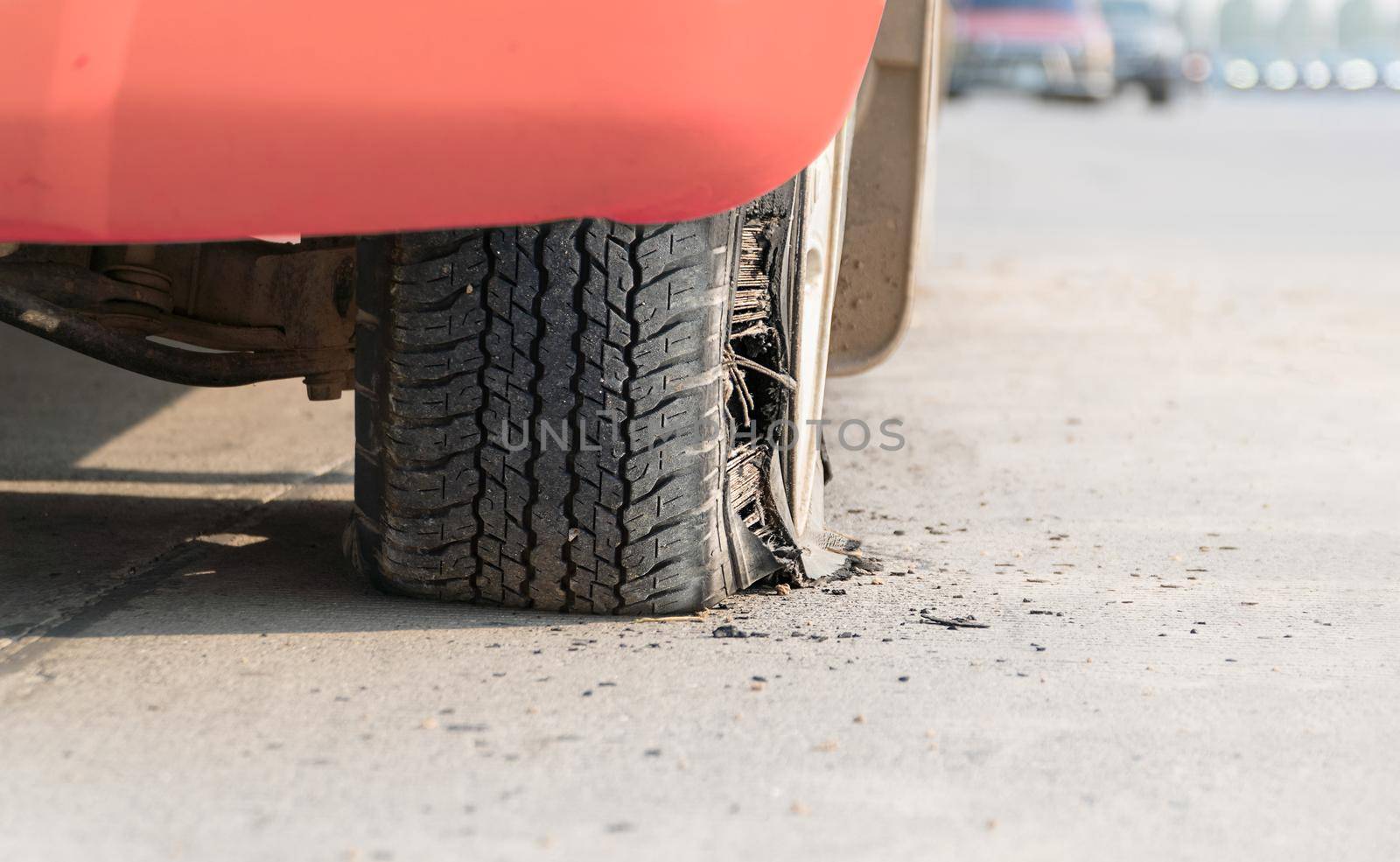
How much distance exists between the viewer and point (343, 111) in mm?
1783

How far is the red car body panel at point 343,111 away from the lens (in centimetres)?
176

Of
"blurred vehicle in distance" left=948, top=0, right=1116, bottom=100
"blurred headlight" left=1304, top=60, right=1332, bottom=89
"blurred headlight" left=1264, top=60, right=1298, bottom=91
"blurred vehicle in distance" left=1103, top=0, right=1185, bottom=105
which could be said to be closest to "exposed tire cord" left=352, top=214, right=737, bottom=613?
"blurred vehicle in distance" left=948, top=0, right=1116, bottom=100

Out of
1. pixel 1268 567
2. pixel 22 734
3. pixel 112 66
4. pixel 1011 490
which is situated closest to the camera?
pixel 112 66

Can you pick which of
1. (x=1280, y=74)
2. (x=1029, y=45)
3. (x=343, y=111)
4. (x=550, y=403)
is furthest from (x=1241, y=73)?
(x=343, y=111)

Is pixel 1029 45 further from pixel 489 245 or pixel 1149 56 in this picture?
pixel 489 245

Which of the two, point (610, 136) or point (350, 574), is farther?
point (350, 574)

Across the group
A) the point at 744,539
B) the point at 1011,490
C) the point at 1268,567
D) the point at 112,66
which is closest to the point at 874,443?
the point at 1011,490

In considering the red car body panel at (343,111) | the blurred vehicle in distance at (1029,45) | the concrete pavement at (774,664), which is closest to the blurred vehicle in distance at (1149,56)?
the blurred vehicle in distance at (1029,45)

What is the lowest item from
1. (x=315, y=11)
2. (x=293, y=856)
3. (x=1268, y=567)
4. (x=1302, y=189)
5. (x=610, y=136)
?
(x=293, y=856)

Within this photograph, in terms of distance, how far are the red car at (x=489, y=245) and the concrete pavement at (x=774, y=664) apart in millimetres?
185

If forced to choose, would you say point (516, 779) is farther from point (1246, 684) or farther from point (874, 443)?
point (874, 443)

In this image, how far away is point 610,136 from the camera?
73.2 inches

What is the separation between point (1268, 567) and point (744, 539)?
3.45 ft

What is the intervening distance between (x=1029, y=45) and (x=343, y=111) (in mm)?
22535
